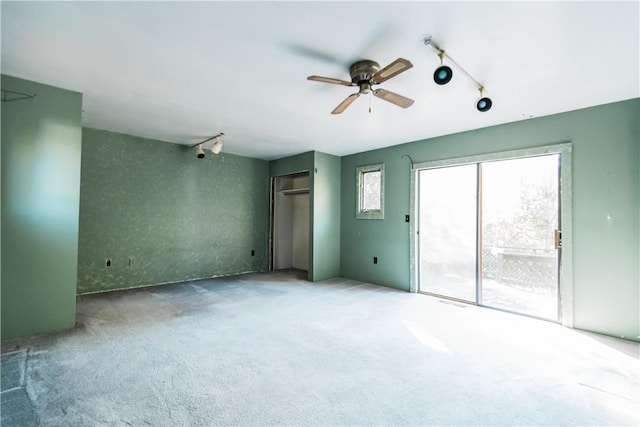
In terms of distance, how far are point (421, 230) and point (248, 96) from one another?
336 cm

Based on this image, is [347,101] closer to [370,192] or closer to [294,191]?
[370,192]

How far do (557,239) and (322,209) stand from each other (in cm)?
359

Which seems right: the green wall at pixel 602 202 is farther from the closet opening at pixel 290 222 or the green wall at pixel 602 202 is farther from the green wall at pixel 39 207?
the green wall at pixel 39 207

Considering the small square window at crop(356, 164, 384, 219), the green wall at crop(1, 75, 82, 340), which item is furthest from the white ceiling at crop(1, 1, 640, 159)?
the small square window at crop(356, 164, 384, 219)

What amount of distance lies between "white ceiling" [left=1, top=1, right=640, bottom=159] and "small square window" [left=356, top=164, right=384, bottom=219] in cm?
170

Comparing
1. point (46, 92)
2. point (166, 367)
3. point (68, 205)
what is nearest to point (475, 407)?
point (166, 367)

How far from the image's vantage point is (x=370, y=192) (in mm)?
5543

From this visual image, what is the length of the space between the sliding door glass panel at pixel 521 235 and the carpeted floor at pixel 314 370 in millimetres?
428

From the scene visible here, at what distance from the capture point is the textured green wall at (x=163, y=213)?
4496 millimetres

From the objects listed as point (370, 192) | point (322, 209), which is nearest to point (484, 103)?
point (370, 192)

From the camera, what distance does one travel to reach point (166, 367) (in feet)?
7.64

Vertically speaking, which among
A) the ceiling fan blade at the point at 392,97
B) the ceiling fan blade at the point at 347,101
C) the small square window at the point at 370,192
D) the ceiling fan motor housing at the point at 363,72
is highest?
the ceiling fan motor housing at the point at 363,72

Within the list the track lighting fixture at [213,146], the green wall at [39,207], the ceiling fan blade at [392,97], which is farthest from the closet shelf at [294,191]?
the green wall at [39,207]

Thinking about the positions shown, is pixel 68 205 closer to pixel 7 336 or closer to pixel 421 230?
pixel 7 336
